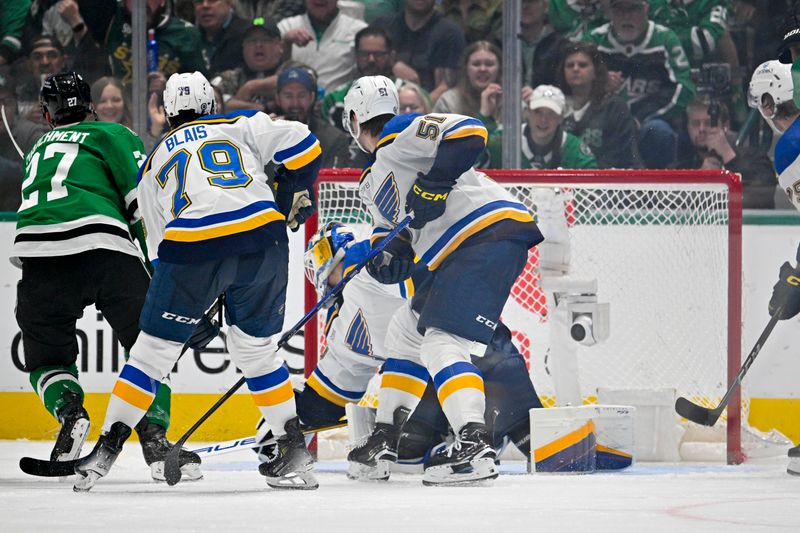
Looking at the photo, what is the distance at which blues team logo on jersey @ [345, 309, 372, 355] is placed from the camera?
3762 millimetres

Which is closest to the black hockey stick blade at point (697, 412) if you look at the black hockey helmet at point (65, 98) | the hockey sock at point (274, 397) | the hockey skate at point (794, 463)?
the hockey skate at point (794, 463)

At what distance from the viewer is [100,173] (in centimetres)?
360

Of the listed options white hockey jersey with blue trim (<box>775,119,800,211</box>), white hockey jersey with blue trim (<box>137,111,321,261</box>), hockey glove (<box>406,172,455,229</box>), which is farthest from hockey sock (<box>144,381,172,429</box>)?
white hockey jersey with blue trim (<box>775,119,800,211</box>)

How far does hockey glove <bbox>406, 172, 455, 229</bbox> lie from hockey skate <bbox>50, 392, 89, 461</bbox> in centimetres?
105

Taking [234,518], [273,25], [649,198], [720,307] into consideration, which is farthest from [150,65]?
[234,518]

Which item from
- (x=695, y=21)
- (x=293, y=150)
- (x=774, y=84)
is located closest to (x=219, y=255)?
(x=293, y=150)

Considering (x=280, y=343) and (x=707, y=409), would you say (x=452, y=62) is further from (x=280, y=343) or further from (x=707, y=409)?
(x=280, y=343)

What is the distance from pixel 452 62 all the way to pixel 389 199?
2.31 metres

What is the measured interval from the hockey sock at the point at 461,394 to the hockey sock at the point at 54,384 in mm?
1055

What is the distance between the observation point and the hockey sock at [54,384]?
350 cm

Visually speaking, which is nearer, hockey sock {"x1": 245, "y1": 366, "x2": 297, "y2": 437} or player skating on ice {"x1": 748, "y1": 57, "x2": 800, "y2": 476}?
hockey sock {"x1": 245, "y1": 366, "x2": 297, "y2": 437}

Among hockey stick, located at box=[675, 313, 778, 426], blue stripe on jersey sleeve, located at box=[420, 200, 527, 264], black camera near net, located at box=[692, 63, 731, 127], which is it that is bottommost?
hockey stick, located at box=[675, 313, 778, 426]

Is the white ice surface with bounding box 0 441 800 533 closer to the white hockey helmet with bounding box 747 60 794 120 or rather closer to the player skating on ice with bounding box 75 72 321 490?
the player skating on ice with bounding box 75 72 321 490

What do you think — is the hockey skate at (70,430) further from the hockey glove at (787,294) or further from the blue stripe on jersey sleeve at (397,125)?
the hockey glove at (787,294)
